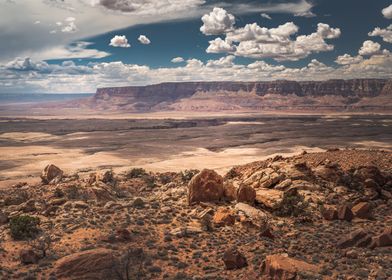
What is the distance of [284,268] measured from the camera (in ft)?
37.7

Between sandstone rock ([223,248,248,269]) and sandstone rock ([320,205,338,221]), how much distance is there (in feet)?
19.9

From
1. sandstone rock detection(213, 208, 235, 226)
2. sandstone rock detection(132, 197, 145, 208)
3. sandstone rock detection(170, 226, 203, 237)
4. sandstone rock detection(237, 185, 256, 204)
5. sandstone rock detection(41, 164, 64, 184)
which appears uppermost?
sandstone rock detection(237, 185, 256, 204)

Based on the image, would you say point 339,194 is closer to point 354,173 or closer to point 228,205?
point 354,173

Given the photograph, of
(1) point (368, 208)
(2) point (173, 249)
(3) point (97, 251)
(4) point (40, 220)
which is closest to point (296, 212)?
(1) point (368, 208)

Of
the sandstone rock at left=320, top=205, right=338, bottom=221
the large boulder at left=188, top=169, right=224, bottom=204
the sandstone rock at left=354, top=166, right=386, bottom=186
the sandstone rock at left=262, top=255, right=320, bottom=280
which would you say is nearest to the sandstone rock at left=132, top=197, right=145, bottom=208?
the large boulder at left=188, top=169, right=224, bottom=204

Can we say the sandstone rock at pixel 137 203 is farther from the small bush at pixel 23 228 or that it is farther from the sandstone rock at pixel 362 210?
the sandstone rock at pixel 362 210

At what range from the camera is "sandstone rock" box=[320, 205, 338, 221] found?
17250mm

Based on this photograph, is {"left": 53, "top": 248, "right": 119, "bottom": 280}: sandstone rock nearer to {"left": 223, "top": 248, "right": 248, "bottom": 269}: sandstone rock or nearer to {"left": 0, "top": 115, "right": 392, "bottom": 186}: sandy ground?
{"left": 223, "top": 248, "right": 248, "bottom": 269}: sandstone rock

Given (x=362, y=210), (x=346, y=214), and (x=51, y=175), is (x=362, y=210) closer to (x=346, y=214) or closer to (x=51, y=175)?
(x=346, y=214)

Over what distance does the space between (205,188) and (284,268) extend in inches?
331

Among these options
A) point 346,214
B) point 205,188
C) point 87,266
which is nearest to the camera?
point 87,266

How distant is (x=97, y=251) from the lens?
41.5ft

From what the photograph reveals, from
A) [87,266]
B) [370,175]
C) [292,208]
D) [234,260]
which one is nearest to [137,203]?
[87,266]

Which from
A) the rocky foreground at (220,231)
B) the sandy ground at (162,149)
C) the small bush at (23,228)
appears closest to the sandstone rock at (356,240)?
the rocky foreground at (220,231)
